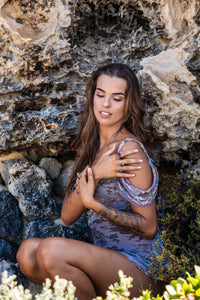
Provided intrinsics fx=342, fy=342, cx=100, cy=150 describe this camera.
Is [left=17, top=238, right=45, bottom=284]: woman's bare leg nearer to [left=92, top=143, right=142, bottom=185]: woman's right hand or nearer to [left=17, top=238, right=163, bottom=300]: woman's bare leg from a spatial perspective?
[left=17, top=238, right=163, bottom=300]: woman's bare leg

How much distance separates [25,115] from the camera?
11.3 feet

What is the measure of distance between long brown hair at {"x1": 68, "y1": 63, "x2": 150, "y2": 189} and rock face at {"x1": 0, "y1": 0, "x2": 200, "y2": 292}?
31cm

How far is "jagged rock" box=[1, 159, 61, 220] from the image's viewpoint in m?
3.53

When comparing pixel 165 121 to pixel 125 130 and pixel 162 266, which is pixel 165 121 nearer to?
pixel 125 130

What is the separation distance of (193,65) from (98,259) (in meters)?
2.09

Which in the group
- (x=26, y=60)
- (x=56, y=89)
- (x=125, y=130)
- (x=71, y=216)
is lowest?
(x=71, y=216)

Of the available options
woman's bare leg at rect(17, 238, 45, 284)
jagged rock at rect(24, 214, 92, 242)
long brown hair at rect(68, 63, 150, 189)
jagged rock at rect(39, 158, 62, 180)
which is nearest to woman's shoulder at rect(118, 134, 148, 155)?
long brown hair at rect(68, 63, 150, 189)

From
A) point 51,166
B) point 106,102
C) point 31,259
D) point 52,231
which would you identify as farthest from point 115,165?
point 51,166

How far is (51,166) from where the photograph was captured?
3.83 m

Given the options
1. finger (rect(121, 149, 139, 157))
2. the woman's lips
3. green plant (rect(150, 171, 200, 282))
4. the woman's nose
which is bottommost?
green plant (rect(150, 171, 200, 282))

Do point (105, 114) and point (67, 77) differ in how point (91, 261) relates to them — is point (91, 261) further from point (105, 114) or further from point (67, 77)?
point (67, 77)

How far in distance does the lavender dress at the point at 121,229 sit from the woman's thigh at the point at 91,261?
76mm

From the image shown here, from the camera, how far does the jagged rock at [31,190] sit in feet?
11.6

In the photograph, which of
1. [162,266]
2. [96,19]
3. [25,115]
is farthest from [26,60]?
[162,266]
